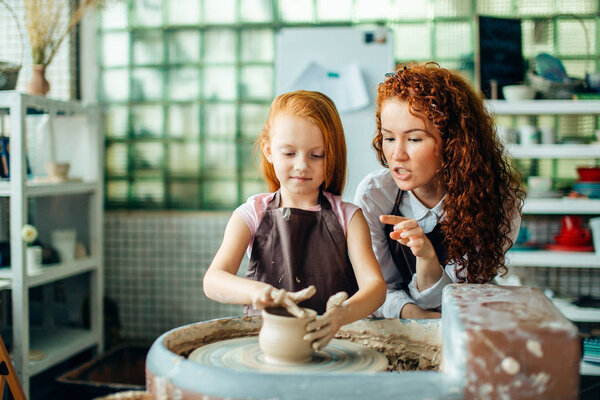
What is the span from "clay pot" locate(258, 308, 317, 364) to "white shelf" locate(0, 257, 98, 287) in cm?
187

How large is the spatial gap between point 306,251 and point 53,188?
1.82 meters

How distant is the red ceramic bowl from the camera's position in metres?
3.01

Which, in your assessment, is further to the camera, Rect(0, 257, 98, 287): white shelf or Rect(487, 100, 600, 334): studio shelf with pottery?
Rect(487, 100, 600, 334): studio shelf with pottery

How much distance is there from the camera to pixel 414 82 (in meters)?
1.53

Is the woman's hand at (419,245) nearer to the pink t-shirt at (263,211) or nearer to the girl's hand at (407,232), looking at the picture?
the girl's hand at (407,232)

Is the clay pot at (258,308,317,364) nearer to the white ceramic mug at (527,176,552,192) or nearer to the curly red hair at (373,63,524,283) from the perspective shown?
the curly red hair at (373,63,524,283)

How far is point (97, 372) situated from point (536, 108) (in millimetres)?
2775

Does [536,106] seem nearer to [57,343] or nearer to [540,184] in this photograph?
[540,184]

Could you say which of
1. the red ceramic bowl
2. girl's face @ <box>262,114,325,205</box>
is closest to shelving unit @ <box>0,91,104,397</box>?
girl's face @ <box>262,114,325,205</box>

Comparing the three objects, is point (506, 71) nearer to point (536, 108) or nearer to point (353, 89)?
point (536, 108)

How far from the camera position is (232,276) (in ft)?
4.33

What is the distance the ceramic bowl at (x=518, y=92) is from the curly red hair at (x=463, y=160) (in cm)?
157

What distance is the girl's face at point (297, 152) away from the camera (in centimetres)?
140

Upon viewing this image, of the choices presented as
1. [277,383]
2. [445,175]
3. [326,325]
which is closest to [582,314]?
[445,175]
